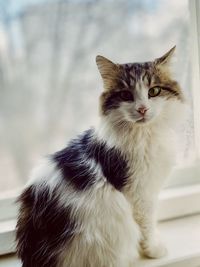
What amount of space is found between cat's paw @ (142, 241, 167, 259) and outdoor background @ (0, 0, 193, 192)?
413mm

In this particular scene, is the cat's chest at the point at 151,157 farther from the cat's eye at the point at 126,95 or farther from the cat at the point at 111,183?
the cat's eye at the point at 126,95

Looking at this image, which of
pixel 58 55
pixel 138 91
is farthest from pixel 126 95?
pixel 58 55

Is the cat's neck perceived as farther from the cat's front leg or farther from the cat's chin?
the cat's front leg

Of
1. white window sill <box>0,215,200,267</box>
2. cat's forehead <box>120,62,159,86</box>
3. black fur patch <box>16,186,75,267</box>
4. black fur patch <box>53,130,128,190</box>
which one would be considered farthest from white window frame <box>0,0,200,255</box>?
cat's forehead <box>120,62,159,86</box>

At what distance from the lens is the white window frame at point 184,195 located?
49.6 inches

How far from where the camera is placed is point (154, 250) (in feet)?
3.63

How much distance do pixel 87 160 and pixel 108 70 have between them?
25 cm

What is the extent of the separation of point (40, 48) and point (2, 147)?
1.09ft

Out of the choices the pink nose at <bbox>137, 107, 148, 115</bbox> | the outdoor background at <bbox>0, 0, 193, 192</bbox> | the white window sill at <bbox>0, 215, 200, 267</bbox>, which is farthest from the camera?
the outdoor background at <bbox>0, 0, 193, 192</bbox>

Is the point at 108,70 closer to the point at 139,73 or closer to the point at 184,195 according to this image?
the point at 139,73

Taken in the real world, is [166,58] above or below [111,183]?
above

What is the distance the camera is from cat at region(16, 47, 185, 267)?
1018 millimetres

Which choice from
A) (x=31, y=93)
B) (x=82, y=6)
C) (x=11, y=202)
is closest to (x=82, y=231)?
(x=11, y=202)

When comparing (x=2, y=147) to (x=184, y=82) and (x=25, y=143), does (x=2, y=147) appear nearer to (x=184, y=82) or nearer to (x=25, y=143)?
(x=25, y=143)
